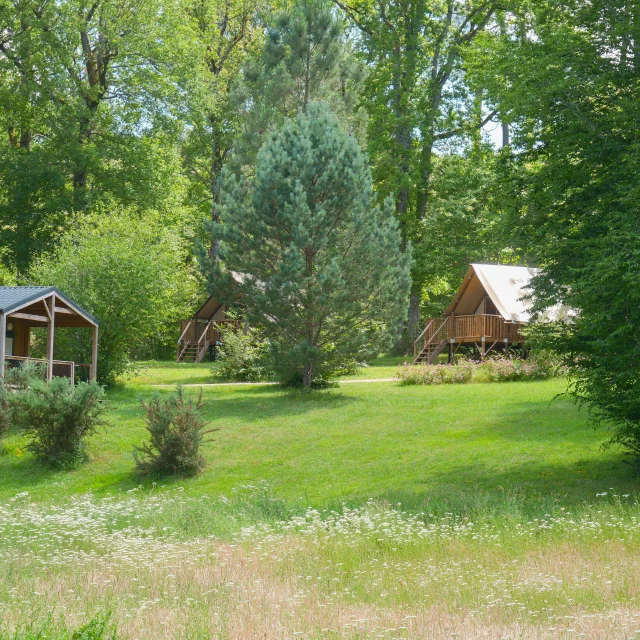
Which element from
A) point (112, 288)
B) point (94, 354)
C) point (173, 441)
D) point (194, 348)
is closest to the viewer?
point (173, 441)

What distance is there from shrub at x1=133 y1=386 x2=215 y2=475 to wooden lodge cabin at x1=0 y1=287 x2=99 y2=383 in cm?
623

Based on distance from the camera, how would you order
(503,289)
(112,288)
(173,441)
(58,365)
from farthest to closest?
(503,289), (112,288), (58,365), (173,441)

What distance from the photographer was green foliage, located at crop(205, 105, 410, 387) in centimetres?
2525

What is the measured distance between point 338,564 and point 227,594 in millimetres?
1635

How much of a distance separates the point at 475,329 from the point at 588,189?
1922cm

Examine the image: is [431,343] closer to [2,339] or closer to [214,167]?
[214,167]

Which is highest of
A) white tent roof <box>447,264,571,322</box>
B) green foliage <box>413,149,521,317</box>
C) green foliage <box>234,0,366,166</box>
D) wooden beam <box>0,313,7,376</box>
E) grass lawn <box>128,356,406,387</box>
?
green foliage <box>234,0,366,166</box>

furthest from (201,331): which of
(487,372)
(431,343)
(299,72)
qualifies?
(487,372)

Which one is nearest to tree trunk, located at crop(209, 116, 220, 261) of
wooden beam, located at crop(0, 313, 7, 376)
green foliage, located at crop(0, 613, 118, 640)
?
wooden beam, located at crop(0, 313, 7, 376)

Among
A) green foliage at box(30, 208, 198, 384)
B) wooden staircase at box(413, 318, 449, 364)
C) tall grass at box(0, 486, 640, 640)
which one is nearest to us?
tall grass at box(0, 486, 640, 640)

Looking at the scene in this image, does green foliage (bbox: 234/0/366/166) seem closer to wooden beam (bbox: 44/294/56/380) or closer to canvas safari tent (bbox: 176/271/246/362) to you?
wooden beam (bbox: 44/294/56/380)

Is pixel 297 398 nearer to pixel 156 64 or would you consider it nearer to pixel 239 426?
pixel 239 426

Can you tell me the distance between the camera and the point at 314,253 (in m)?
26.1

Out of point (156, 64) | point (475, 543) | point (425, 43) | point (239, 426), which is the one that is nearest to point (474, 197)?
point (425, 43)
